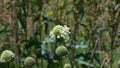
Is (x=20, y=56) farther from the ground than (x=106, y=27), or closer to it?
closer to it

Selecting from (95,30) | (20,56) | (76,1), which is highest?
(76,1)

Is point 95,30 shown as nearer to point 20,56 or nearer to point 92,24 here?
point 92,24

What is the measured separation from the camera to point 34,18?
9.89 feet

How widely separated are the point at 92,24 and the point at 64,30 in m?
0.93

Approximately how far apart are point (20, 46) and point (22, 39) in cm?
7

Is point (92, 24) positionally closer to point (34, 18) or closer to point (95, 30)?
point (95, 30)

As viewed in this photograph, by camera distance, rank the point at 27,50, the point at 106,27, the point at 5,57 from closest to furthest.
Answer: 1. the point at 5,57
2. the point at 106,27
3. the point at 27,50

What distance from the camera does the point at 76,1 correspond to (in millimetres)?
2867

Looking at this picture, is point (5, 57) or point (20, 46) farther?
point (20, 46)

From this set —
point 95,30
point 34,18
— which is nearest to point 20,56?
point 34,18

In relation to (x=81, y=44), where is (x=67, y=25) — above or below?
above

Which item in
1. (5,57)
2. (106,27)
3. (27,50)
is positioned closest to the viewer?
(5,57)

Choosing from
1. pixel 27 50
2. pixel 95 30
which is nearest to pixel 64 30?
pixel 95 30

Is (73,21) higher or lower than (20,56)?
higher
